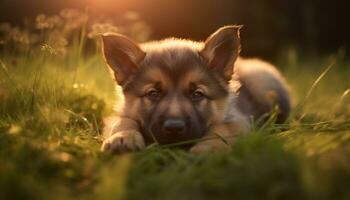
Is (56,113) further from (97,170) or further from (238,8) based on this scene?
(238,8)

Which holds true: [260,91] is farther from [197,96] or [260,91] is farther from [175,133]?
[175,133]

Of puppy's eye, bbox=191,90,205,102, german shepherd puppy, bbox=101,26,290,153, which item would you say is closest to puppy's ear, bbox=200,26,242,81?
german shepherd puppy, bbox=101,26,290,153

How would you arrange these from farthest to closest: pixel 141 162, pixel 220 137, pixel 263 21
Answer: pixel 263 21 < pixel 220 137 < pixel 141 162

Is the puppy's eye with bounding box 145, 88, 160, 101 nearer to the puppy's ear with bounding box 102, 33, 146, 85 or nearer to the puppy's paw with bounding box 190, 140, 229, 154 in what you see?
the puppy's ear with bounding box 102, 33, 146, 85

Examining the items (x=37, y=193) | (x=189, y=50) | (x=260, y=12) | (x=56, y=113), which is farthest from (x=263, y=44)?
(x=37, y=193)

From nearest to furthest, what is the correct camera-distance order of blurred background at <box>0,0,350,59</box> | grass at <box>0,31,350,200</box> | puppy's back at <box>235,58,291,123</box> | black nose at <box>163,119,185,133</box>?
1. grass at <box>0,31,350,200</box>
2. black nose at <box>163,119,185,133</box>
3. puppy's back at <box>235,58,291,123</box>
4. blurred background at <box>0,0,350,59</box>

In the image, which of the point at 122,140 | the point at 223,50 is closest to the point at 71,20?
the point at 223,50
